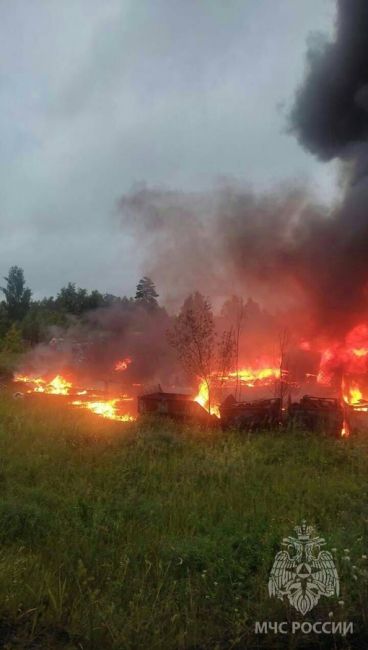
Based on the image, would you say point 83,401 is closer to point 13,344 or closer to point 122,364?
point 122,364

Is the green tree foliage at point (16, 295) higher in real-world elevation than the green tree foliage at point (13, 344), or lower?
higher

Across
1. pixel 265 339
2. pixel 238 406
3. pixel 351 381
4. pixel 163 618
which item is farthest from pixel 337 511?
pixel 265 339

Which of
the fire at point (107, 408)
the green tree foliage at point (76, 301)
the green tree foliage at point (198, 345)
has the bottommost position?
the fire at point (107, 408)

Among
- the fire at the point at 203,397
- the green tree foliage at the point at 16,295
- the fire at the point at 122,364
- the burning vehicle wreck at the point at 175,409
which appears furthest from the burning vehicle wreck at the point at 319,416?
the green tree foliage at the point at 16,295

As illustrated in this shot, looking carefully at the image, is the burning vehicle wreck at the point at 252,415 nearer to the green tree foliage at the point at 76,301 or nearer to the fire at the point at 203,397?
the fire at the point at 203,397

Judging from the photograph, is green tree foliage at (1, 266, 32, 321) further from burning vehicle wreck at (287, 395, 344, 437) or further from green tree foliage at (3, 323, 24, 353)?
burning vehicle wreck at (287, 395, 344, 437)

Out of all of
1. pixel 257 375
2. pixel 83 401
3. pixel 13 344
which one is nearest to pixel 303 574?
pixel 83 401

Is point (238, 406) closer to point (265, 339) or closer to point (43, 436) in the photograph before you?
point (43, 436)

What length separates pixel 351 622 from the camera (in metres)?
3.34

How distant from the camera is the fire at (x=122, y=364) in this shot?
22.6 m

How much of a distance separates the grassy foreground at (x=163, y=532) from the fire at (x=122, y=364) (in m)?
12.1

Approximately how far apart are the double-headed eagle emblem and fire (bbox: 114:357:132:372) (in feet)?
59.7

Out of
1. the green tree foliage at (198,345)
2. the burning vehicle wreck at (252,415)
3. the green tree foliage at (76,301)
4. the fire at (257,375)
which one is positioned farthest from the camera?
the green tree foliage at (76,301)

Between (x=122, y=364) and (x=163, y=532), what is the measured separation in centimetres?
1760
